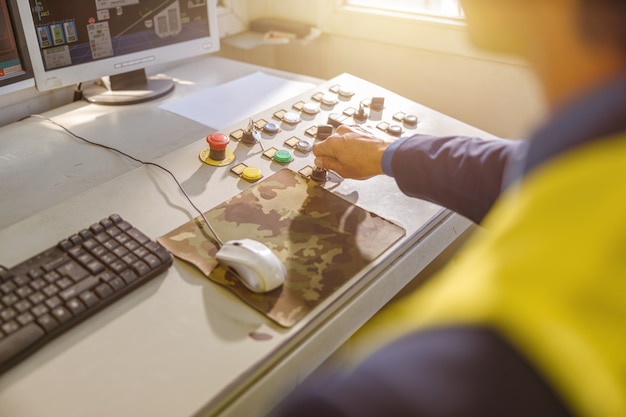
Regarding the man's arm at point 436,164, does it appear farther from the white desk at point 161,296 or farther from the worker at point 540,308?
the worker at point 540,308

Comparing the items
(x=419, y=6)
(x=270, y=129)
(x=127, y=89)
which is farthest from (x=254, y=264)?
(x=419, y=6)

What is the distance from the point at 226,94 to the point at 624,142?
1135 mm

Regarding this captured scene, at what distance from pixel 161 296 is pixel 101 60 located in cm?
73

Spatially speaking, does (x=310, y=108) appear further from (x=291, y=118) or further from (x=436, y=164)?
(x=436, y=164)

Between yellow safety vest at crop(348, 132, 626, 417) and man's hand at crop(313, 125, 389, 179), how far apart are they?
2.13 feet

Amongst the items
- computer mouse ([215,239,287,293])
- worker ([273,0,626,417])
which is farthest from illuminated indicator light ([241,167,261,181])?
worker ([273,0,626,417])

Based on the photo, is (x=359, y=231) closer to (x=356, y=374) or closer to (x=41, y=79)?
(x=356, y=374)

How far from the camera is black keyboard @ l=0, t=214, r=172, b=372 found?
649mm

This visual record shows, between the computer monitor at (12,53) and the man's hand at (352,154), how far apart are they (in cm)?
61

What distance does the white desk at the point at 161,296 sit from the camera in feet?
2.01

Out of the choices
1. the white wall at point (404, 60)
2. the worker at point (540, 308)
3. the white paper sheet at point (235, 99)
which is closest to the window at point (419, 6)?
the white wall at point (404, 60)

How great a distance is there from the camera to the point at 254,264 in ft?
2.38

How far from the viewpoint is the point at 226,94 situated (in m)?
1.35

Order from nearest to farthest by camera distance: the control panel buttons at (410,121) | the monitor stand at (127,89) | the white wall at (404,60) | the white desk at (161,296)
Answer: the white desk at (161,296) → the control panel buttons at (410,121) → the monitor stand at (127,89) → the white wall at (404,60)
